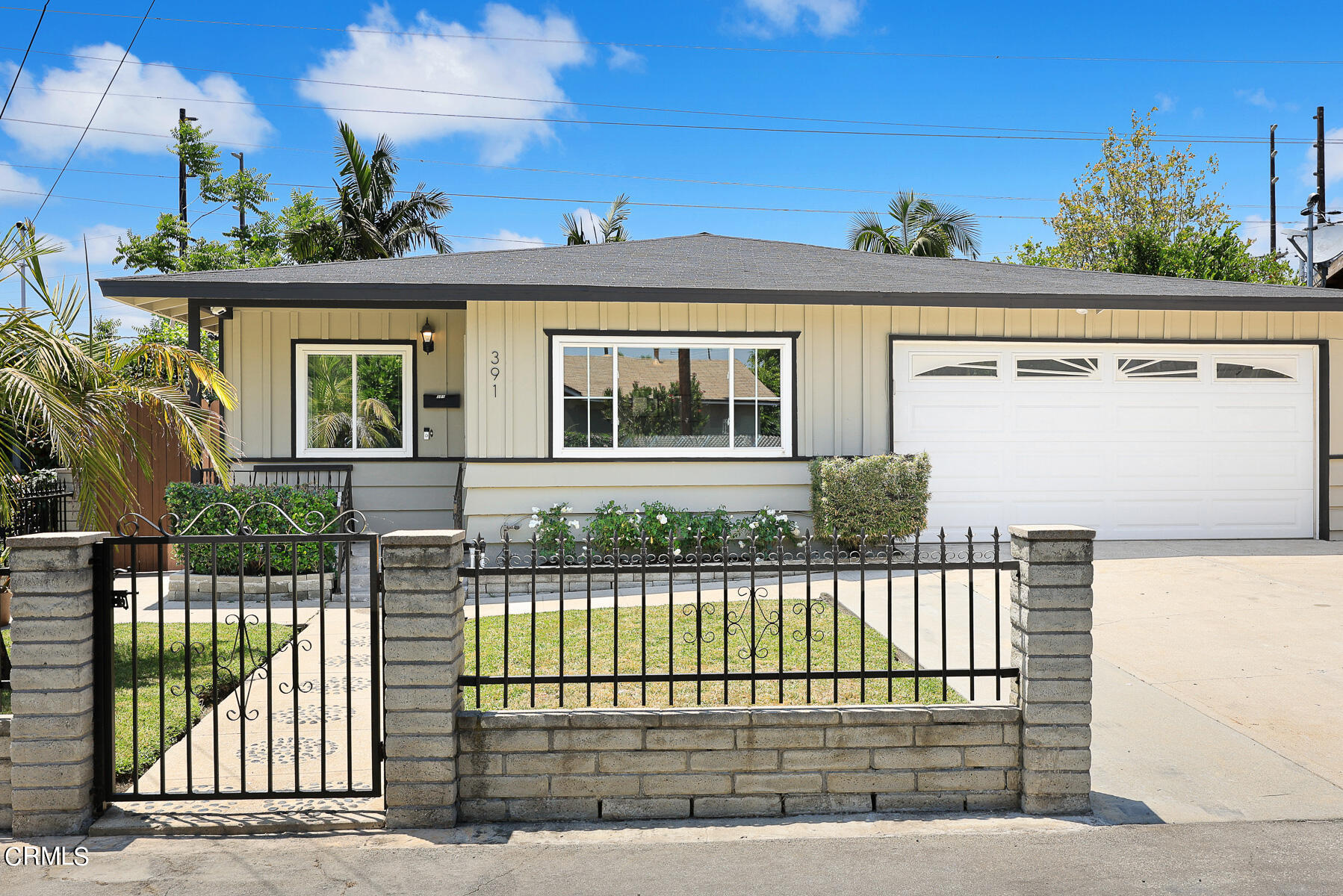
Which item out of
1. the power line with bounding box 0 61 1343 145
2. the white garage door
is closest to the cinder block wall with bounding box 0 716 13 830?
the white garage door

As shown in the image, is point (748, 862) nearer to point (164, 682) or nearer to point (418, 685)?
point (418, 685)

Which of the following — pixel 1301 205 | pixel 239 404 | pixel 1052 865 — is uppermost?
pixel 1301 205

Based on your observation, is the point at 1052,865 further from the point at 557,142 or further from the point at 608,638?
the point at 557,142

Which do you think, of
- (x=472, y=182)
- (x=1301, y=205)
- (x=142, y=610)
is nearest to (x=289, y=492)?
(x=142, y=610)

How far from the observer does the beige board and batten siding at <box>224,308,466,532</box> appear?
11820 millimetres

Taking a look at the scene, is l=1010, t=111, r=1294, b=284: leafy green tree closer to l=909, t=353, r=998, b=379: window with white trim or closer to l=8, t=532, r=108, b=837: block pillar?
l=909, t=353, r=998, b=379: window with white trim

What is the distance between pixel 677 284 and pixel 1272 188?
36.6 m

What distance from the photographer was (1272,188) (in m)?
37.2

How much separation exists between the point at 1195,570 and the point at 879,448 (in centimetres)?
343

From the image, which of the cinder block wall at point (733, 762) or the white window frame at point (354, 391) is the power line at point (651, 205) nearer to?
the white window frame at point (354, 391)

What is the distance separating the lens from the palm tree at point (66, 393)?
5.30m

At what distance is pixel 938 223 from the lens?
25484mm

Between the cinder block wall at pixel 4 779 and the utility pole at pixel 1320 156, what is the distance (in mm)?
36535

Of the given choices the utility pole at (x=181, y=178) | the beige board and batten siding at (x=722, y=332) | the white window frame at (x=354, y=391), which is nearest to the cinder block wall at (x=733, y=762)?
the beige board and batten siding at (x=722, y=332)
